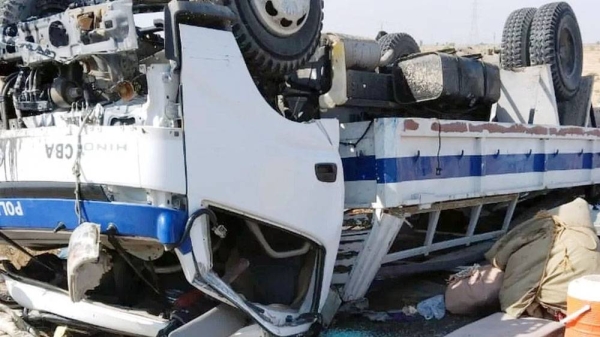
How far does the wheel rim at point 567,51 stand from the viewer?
5871 millimetres

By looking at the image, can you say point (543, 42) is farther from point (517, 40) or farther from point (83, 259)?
point (83, 259)

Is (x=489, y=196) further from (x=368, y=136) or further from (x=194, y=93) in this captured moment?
(x=194, y=93)

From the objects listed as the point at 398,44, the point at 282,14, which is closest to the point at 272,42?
the point at 282,14

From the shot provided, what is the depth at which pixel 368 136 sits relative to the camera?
12.4 ft

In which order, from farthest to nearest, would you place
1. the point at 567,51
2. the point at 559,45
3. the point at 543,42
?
the point at 567,51
the point at 559,45
the point at 543,42

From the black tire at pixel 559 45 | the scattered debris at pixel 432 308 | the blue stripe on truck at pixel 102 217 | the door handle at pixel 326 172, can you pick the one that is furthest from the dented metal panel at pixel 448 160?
the blue stripe on truck at pixel 102 217

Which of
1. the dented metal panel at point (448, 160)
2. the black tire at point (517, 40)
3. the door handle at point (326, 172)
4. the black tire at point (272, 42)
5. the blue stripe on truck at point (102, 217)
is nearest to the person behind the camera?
the blue stripe on truck at point (102, 217)

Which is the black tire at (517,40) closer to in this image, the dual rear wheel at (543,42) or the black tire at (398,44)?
the dual rear wheel at (543,42)

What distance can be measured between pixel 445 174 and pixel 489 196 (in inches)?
25.2

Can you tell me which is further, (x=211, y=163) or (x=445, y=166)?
(x=445, y=166)

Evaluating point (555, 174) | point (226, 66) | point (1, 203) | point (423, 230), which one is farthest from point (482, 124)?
point (1, 203)

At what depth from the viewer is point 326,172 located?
3475 millimetres

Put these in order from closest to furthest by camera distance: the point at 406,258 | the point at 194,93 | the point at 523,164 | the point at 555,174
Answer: the point at 194,93 → the point at 406,258 → the point at 523,164 → the point at 555,174

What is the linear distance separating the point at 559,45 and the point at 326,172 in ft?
10.8
